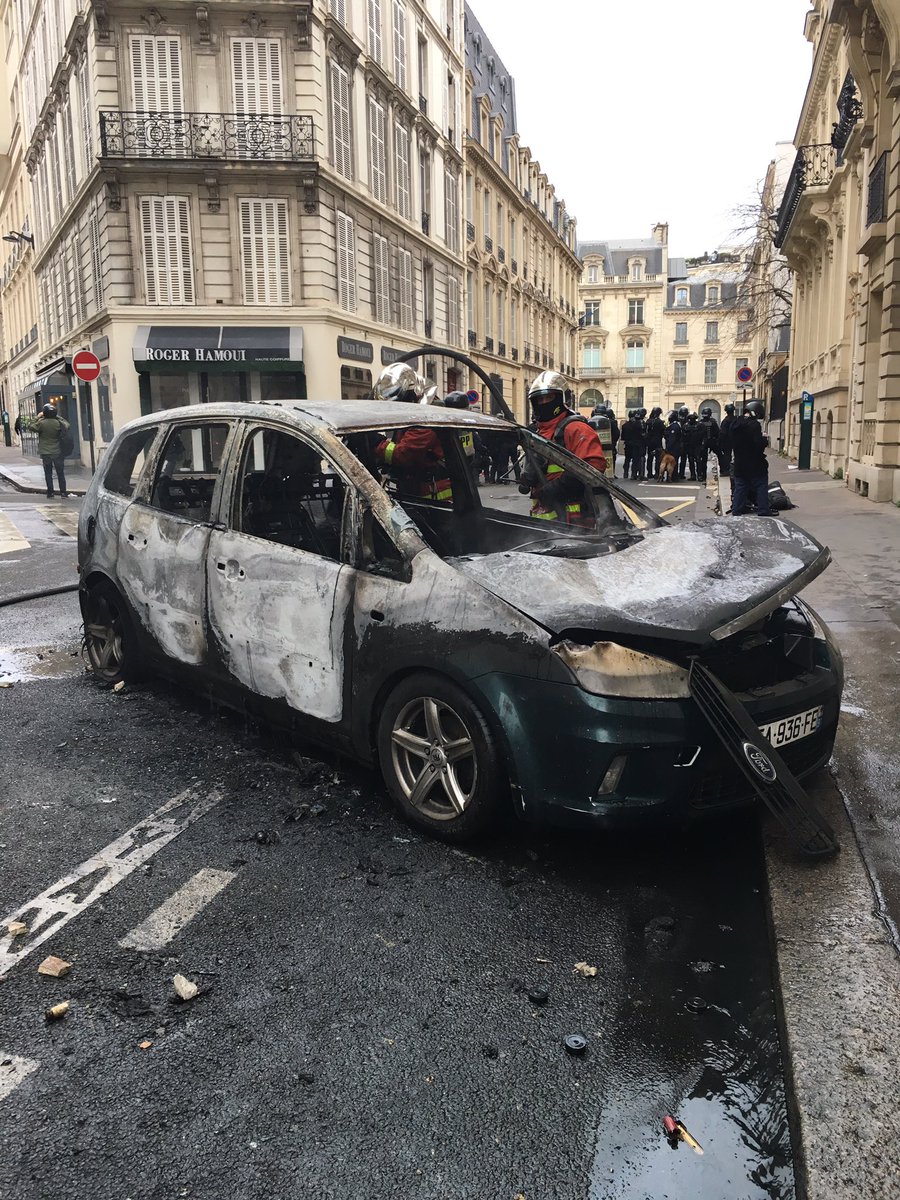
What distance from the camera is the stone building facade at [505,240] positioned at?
129 ft

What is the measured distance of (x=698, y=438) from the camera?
23.2 metres

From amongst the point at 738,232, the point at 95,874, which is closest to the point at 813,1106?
the point at 95,874

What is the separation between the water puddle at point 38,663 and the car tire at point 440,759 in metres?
3.08

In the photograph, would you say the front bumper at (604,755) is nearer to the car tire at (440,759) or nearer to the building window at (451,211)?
the car tire at (440,759)

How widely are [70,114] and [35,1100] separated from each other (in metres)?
30.7

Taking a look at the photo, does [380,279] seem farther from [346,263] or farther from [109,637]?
[109,637]

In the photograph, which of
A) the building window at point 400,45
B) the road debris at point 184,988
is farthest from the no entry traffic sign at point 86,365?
the road debris at point 184,988

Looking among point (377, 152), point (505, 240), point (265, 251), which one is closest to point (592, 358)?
point (505, 240)

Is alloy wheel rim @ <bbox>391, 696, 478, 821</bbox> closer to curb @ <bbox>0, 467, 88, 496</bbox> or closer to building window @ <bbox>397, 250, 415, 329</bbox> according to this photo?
curb @ <bbox>0, 467, 88, 496</bbox>

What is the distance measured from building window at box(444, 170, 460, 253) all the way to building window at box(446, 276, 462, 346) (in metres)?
1.30

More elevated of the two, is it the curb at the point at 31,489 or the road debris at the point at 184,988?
the curb at the point at 31,489

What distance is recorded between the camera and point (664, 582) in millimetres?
3479

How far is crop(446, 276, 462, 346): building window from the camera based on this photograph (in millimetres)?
34716

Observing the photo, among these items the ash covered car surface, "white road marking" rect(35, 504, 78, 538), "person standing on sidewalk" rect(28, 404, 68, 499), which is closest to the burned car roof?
the ash covered car surface
